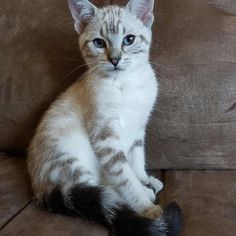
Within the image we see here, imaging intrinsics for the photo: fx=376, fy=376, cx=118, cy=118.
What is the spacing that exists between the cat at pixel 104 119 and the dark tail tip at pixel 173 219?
0.10 metres

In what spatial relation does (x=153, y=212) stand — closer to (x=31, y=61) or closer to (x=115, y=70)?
(x=115, y=70)

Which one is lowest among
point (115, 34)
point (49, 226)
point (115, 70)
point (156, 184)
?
point (156, 184)

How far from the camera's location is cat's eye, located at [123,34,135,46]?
139 centimetres

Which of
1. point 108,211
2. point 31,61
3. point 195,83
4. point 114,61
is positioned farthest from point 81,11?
point 108,211

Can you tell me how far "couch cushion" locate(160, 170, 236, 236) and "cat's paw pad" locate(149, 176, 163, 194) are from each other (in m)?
0.02

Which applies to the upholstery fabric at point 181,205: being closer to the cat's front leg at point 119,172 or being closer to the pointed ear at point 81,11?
the cat's front leg at point 119,172

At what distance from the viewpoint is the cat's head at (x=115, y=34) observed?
1365 millimetres

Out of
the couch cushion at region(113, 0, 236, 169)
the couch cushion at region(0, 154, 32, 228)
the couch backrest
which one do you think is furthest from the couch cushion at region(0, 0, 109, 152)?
the couch cushion at region(113, 0, 236, 169)

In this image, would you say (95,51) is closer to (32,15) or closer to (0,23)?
(32,15)

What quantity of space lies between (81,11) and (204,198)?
82 cm

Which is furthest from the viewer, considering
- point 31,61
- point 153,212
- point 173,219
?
point 31,61

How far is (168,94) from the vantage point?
4.86ft

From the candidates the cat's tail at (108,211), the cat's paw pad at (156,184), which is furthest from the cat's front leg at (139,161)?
the cat's tail at (108,211)

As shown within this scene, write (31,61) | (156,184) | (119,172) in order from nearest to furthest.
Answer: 1. (119,172)
2. (156,184)
3. (31,61)
